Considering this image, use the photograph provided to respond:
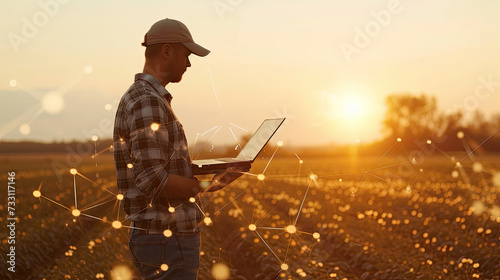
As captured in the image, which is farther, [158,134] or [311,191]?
[311,191]

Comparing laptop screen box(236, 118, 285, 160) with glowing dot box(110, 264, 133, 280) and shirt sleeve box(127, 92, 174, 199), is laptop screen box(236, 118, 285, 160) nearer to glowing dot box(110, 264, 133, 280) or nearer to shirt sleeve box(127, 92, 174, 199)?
shirt sleeve box(127, 92, 174, 199)

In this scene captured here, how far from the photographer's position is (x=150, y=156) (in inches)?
106

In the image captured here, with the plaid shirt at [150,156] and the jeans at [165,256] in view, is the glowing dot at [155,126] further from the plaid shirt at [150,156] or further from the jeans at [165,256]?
the jeans at [165,256]

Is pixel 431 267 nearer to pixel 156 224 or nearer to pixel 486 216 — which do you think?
pixel 486 216

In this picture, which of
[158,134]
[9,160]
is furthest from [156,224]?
[9,160]

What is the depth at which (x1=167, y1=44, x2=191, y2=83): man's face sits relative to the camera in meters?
2.94

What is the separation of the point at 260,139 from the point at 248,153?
0.12 m

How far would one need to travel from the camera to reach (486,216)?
34.9 feet

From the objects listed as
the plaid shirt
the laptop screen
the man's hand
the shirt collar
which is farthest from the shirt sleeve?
the laptop screen

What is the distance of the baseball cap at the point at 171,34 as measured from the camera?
288 cm

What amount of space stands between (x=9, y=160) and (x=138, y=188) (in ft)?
176

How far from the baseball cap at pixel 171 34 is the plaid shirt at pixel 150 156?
233 mm

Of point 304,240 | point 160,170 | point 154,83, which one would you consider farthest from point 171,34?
point 304,240

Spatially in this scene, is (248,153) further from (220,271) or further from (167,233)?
(220,271)
